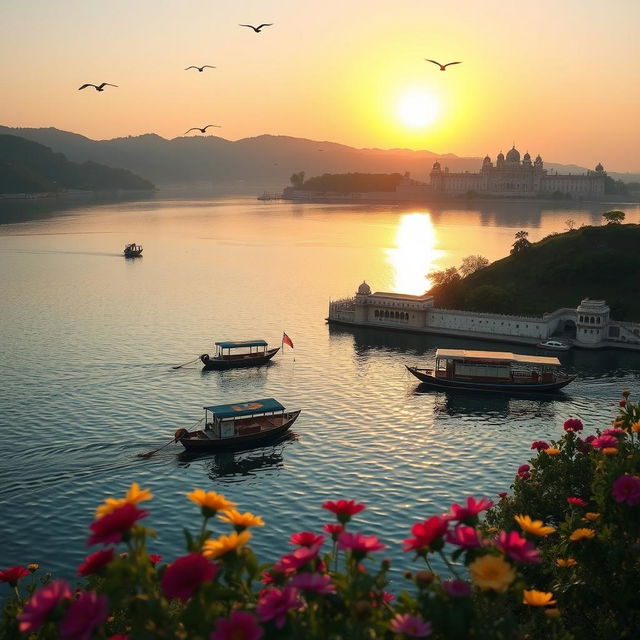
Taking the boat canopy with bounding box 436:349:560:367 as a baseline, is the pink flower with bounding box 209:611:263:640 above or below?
above

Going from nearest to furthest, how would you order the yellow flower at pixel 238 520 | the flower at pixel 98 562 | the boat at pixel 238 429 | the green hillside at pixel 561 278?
the flower at pixel 98 562
the yellow flower at pixel 238 520
the boat at pixel 238 429
the green hillside at pixel 561 278

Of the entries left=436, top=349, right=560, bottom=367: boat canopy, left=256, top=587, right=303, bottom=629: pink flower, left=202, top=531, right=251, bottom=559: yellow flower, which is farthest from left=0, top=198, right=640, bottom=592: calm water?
left=256, top=587, right=303, bottom=629: pink flower

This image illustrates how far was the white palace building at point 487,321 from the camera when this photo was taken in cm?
8231

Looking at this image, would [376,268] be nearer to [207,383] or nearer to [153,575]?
[207,383]

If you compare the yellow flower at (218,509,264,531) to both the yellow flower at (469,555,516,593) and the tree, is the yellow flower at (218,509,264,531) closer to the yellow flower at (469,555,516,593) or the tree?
the yellow flower at (469,555,516,593)

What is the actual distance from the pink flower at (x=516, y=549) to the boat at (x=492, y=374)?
56.9 metres

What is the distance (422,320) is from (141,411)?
1658 inches

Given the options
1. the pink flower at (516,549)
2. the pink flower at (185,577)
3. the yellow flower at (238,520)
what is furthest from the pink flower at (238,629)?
the pink flower at (516,549)

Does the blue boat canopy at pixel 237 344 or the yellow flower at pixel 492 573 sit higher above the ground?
the yellow flower at pixel 492 573

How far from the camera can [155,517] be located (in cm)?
3941

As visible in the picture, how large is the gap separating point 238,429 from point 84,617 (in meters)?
43.9

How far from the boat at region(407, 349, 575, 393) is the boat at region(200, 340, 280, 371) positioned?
47.5 ft

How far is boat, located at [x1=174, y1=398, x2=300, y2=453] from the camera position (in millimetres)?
48938

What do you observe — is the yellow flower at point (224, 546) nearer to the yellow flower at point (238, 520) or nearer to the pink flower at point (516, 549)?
the yellow flower at point (238, 520)
